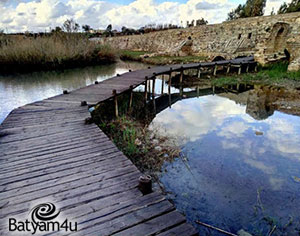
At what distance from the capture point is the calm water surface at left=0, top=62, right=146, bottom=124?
27.0 ft

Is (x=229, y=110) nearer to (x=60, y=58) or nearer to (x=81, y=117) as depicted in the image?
(x=81, y=117)

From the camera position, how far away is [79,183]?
7.68 ft

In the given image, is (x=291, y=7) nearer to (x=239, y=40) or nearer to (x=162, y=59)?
(x=239, y=40)

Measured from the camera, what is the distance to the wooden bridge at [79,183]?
5.92ft

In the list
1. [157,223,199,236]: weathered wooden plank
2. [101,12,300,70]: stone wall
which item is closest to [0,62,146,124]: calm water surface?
[157,223,199,236]: weathered wooden plank

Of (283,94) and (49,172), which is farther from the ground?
(49,172)

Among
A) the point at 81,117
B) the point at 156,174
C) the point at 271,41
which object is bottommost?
the point at 156,174

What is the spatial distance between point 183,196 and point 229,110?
17.7 ft

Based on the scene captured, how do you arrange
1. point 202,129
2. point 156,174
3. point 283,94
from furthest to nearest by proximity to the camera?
1. point 283,94
2. point 202,129
3. point 156,174

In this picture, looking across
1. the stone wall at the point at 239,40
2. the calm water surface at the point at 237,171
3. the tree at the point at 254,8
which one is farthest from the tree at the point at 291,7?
the calm water surface at the point at 237,171

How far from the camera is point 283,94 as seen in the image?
995cm

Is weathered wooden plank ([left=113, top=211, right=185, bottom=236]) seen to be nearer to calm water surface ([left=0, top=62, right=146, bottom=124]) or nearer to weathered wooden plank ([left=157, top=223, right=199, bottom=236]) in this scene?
weathered wooden plank ([left=157, top=223, right=199, bottom=236])

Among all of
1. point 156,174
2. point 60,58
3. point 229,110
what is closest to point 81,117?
point 156,174

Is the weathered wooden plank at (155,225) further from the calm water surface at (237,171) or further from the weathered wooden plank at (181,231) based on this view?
the calm water surface at (237,171)
